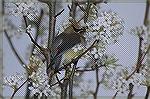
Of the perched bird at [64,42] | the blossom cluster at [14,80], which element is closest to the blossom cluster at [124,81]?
the perched bird at [64,42]

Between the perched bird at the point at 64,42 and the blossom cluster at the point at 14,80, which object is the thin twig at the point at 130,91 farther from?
the blossom cluster at the point at 14,80

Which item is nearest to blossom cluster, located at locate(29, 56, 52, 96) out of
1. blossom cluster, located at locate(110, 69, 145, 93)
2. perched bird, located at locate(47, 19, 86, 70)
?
perched bird, located at locate(47, 19, 86, 70)

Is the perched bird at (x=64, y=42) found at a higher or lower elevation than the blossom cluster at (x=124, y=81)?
higher

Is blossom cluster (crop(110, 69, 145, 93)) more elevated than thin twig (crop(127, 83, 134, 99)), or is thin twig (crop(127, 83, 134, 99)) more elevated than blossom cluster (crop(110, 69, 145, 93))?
blossom cluster (crop(110, 69, 145, 93))

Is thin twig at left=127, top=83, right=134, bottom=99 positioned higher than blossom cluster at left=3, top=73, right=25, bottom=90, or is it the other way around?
blossom cluster at left=3, top=73, right=25, bottom=90

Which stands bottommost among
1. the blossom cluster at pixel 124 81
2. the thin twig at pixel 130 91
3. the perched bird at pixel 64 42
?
the thin twig at pixel 130 91

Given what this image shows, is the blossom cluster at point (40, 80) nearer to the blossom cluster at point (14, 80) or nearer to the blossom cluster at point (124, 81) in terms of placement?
the blossom cluster at point (14, 80)

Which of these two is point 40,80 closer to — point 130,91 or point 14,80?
point 14,80

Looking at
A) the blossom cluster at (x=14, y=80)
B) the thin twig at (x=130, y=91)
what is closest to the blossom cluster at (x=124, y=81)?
the thin twig at (x=130, y=91)

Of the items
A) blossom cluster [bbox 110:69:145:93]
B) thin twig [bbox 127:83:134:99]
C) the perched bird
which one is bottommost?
thin twig [bbox 127:83:134:99]

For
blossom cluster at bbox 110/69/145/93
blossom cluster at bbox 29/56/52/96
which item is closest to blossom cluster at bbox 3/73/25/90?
blossom cluster at bbox 29/56/52/96

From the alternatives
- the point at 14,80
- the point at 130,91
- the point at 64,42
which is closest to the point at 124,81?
the point at 130,91

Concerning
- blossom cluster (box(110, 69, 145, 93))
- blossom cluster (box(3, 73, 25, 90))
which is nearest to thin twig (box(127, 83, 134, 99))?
blossom cluster (box(110, 69, 145, 93))

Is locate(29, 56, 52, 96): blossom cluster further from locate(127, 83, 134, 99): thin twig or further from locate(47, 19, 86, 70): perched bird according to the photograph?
locate(127, 83, 134, 99): thin twig
